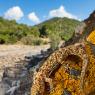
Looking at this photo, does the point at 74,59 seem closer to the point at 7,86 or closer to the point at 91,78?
the point at 91,78

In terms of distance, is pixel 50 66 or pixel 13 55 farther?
pixel 13 55

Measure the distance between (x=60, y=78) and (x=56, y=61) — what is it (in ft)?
0.66

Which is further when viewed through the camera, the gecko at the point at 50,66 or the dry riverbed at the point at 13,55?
the dry riverbed at the point at 13,55

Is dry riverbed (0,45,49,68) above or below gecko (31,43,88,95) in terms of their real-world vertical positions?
below

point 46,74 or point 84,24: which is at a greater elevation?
point 84,24

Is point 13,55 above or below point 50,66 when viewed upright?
below

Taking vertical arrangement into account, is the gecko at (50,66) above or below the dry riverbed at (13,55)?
above

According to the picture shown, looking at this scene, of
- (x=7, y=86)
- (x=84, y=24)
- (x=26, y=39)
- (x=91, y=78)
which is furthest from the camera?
(x=26, y=39)

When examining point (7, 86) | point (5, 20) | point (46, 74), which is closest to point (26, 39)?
point (5, 20)

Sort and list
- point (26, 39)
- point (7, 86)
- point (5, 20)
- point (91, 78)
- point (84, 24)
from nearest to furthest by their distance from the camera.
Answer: point (91, 78)
point (84, 24)
point (7, 86)
point (26, 39)
point (5, 20)

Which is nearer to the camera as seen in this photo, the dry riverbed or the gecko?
the gecko

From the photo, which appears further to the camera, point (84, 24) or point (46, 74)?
point (84, 24)

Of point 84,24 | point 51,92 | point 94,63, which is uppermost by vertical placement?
point 84,24

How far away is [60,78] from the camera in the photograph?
5.01m
